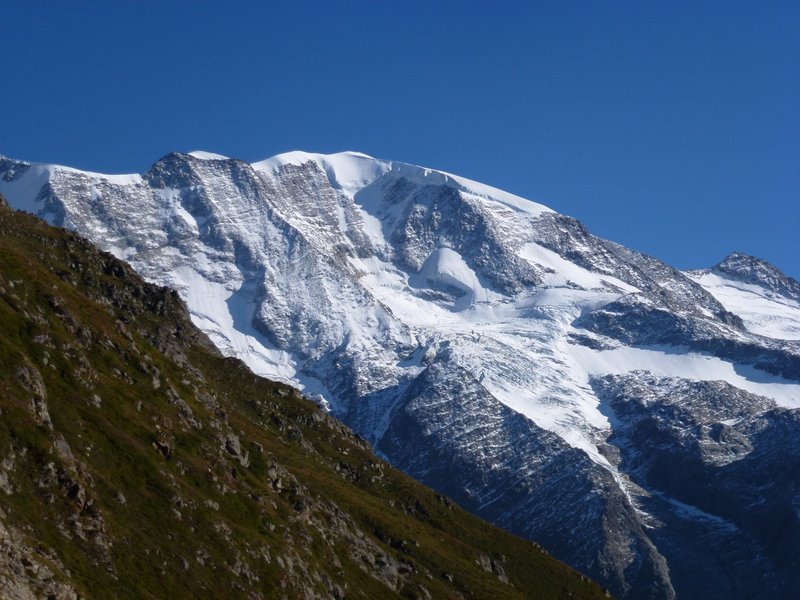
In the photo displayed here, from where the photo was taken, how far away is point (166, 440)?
198 meters

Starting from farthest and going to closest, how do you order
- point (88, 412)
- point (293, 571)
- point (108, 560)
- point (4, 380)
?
point (293, 571)
point (88, 412)
point (4, 380)
point (108, 560)

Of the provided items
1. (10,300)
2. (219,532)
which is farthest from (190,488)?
(10,300)

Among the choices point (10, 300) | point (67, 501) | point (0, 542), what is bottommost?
point (0, 542)

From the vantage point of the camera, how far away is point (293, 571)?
7766 inches

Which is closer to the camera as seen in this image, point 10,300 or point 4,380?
point 4,380

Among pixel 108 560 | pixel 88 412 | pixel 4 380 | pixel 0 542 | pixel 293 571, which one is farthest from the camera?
pixel 293 571

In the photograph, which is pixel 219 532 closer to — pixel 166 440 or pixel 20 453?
pixel 166 440

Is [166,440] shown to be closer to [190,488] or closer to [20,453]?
[190,488]

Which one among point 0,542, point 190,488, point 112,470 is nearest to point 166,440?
point 190,488

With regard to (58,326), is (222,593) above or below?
below

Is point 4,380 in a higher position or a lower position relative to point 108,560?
higher

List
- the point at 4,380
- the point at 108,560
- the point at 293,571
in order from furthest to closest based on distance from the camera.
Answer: the point at 293,571 → the point at 4,380 → the point at 108,560

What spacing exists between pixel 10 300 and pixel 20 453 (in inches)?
1688

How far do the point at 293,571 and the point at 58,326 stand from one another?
4540 centimetres
